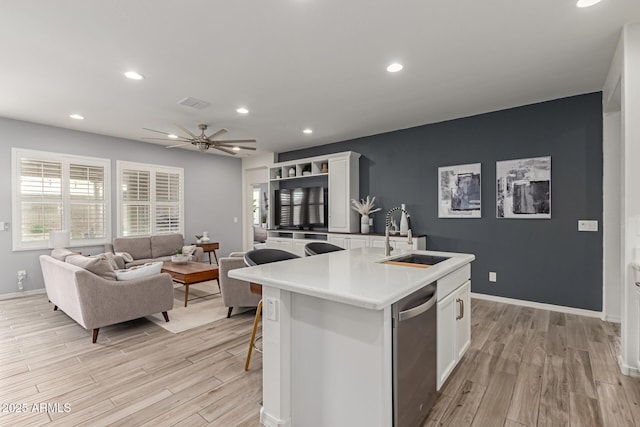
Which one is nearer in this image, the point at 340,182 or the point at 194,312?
the point at 194,312

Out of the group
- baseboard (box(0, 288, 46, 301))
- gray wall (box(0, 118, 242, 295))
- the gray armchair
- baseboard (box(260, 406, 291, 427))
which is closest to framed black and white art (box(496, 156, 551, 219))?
the gray armchair

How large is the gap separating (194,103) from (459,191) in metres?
3.96

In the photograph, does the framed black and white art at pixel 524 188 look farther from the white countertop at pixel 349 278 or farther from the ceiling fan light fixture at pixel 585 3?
the white countertop at pixel 349 278

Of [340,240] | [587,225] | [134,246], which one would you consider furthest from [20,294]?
[587,225]

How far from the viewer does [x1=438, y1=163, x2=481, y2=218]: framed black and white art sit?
15.2 feet

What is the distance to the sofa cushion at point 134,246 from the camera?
5.61 m

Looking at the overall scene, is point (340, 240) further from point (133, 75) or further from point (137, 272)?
point (133, 75)

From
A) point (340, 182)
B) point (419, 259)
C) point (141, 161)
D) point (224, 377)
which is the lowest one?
point (224, 377)

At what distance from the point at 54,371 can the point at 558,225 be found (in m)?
5.50

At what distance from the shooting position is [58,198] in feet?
17.2

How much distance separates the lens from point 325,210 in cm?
621

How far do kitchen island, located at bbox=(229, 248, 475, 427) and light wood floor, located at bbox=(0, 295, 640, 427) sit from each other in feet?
1.37

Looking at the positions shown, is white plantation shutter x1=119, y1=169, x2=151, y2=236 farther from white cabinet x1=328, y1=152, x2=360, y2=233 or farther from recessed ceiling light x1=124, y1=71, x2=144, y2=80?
white cabinet x1=328, y1=152, x2=360, y2=233

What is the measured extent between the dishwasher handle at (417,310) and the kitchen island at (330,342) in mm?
81
